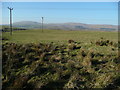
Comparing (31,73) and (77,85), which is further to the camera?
(31,73)

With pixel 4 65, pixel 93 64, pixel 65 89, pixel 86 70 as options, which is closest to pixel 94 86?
pixel 65 89

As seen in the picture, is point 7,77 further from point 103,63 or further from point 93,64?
point 103,63

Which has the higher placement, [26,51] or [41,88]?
[26,51]

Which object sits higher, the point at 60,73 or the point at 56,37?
the point at 56,37

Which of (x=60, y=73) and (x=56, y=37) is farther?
(x=56, y=37)

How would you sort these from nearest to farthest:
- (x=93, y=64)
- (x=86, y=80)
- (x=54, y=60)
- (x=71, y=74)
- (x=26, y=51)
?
(x=86, y=80) < (x=71, y=74) < (x=93, y=64) < (x=54, y=60) < (x=26, y=51)

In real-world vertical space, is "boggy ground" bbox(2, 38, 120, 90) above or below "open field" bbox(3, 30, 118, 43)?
below

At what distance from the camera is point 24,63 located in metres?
9.25

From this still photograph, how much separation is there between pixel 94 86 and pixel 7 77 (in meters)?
3.82

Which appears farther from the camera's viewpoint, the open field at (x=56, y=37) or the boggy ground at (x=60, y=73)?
the open field at (x=56, y=37)

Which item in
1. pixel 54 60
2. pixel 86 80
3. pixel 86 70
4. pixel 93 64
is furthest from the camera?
pixel 54 60

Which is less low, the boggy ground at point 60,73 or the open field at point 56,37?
the open field at point 56,37

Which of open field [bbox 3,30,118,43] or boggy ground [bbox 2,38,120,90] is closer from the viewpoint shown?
boggy ground [bbox 2,38,120,90]

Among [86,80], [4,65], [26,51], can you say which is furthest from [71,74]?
[26,51]
